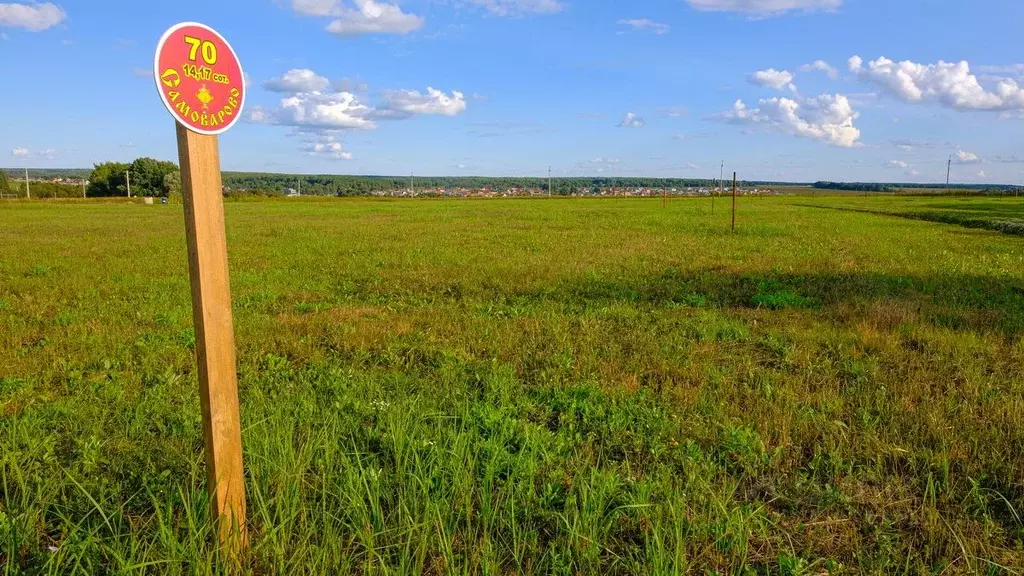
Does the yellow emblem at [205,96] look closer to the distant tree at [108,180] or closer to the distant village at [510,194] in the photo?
the distant village at [510,194]

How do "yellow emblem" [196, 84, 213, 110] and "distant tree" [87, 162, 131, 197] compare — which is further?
"distant tree" [87, 162, 131, 197]

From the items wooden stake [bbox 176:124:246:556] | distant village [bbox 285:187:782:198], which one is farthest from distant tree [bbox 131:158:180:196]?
wooden stake [bbox 176:124:246:556]

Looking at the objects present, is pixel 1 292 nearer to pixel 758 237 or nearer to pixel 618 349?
pixel 618 349

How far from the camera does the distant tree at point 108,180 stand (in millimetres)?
102312

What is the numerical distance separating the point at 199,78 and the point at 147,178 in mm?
117802

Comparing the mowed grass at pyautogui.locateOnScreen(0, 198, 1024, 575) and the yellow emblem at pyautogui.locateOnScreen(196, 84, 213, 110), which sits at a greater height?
the yellow emblem at pyautogui.locateOnScreen(196, 84, 213, 110)

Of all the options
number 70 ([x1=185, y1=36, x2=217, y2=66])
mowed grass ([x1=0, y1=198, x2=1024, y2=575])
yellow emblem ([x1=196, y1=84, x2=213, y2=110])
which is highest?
number 70 ([x1=185, y1=36, x2=217, y2=66])

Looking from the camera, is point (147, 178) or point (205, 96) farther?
point (147, 178)

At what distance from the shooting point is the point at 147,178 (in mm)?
102875

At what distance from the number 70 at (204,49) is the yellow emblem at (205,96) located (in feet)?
0.35

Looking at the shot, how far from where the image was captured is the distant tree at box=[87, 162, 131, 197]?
336 feet

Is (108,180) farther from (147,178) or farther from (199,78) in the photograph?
(199,78)

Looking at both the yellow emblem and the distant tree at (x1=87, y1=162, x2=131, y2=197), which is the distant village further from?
the yellow emblem

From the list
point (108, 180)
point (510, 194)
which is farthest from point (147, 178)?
point (510, 194)
